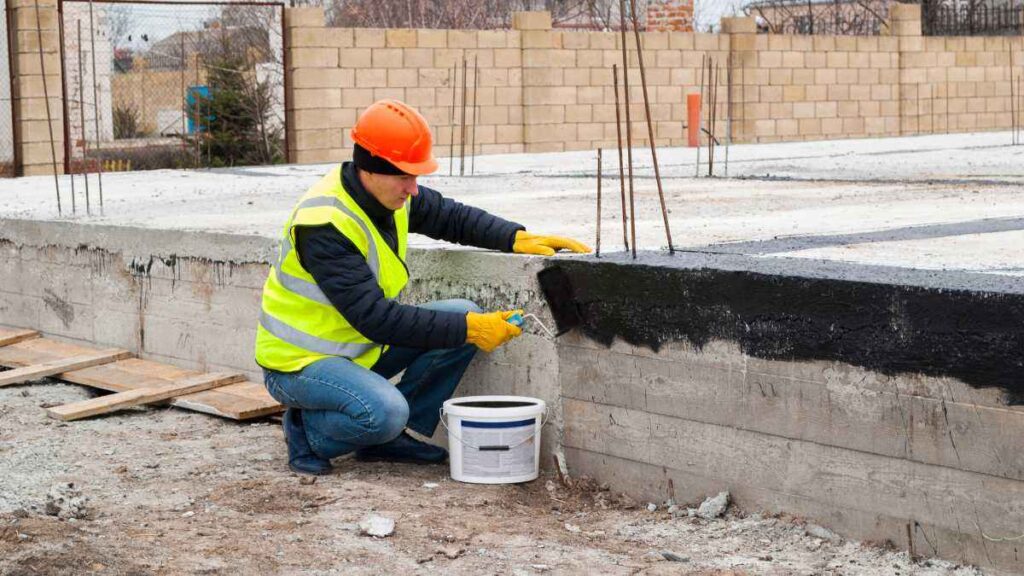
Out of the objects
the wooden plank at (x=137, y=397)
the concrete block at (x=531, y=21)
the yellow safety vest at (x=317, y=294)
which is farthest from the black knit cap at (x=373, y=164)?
the concrete block at (x=531, y=21)

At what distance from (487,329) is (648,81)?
15805mm

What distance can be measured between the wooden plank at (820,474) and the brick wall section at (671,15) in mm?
18752

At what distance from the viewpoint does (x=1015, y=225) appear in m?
5.94

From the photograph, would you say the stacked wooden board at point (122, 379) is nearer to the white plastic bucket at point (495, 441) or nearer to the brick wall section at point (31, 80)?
the white plastic bucket at point (495, 441)

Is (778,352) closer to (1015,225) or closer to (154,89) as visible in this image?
(1015,225)

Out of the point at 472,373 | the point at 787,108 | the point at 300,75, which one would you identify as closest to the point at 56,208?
the point at 472,373

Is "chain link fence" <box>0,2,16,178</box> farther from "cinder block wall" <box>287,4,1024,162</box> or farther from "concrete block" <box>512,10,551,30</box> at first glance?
"concrete block" <box>512,10,551,30</box>

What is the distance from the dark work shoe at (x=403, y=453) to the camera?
208 inches

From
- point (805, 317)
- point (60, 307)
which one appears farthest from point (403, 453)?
point (60, 307)

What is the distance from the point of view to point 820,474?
13.9 feet

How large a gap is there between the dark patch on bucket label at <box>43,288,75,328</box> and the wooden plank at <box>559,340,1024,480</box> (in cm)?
379

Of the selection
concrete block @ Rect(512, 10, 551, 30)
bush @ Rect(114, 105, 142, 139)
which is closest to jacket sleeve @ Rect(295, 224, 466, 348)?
concrete block @ Rect(512, 10, 551, 30)

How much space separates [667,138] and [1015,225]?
15.1m

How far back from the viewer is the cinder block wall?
688 inches
